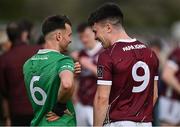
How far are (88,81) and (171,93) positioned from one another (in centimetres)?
169

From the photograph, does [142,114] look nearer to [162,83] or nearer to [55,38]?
[55,38]

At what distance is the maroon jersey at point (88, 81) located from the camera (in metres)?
13.6

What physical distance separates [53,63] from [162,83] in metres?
5.76

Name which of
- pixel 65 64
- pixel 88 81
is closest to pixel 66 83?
pixel 65 64

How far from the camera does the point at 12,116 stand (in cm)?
1234

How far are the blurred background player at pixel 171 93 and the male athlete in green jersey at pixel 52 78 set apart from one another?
4874mm

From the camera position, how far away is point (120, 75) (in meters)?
8.98

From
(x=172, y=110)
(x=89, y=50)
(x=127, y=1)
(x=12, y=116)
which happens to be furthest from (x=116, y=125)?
(x=127, y=1)

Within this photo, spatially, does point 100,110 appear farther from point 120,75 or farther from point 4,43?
point 4,43

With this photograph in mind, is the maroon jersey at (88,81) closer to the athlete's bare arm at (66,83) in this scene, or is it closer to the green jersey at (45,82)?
the green jersey at (45,82)

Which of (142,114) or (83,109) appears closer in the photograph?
(142,114)

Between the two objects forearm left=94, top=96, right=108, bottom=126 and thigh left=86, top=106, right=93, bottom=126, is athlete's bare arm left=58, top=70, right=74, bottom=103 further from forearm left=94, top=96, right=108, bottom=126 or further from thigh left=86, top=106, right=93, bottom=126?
thigh left=86, top=106, right=93, bottom=126

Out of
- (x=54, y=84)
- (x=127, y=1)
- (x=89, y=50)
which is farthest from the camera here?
(x=127, y=1)

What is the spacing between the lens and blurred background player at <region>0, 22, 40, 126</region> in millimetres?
12102
